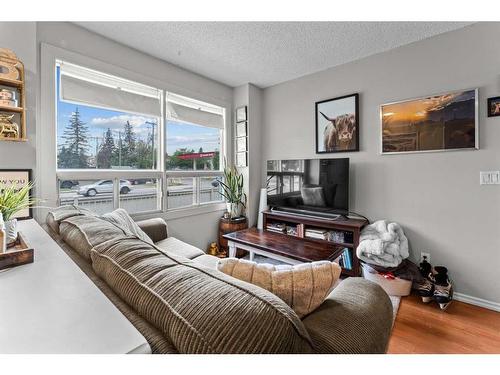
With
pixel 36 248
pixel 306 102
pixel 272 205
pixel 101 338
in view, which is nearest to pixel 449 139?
pixel 306 102

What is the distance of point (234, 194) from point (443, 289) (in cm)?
246

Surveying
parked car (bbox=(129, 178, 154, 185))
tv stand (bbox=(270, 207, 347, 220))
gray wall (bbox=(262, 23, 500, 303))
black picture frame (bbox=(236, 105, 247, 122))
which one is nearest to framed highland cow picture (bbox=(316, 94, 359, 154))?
gray wall (bbox=(262, 23, 500, 303))

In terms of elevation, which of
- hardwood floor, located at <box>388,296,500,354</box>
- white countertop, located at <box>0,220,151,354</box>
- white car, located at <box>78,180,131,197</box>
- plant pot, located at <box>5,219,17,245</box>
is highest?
white car, located at <box>78,180,131,197</box>

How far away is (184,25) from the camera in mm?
1989

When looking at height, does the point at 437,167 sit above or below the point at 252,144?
below

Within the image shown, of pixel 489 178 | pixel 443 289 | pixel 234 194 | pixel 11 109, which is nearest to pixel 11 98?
pixel 11 109

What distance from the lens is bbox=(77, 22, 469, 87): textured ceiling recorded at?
6.57ft

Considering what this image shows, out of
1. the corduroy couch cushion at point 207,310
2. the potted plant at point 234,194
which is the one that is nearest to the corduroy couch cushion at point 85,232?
the corduroy couch cushion at point 207,310

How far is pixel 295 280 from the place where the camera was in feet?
2.54

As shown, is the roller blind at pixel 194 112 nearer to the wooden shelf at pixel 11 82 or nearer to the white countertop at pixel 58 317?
the wooden shelf at pixel 11 82

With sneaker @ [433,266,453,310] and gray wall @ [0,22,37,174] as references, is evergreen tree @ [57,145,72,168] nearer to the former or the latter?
gray wall @ [0,22,37,174]

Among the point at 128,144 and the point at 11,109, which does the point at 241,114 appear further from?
the point at 11,109

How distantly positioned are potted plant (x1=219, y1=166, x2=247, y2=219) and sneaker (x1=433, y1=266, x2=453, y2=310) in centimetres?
230
